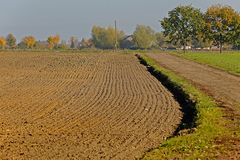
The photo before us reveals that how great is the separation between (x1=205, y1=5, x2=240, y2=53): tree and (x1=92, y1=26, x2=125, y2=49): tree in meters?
74.5

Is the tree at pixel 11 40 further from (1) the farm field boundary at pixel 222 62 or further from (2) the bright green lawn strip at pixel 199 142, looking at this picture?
(2) the bright green lawn strip at pixel 199 142

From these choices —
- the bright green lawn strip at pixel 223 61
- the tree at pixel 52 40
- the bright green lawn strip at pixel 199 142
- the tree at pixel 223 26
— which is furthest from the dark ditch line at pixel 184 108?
the tree at pixel 52 40

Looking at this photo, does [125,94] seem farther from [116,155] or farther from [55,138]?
[116,155]

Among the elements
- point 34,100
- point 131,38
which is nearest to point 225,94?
→ point 34,100

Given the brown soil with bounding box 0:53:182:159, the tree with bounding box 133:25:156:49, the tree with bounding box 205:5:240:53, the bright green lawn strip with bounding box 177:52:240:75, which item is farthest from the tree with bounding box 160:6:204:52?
the brown soil with bounding box 0:53:182:159

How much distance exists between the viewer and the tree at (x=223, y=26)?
95375 mm

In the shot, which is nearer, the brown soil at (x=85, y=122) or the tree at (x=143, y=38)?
the brown soil at (x=85, y=122)

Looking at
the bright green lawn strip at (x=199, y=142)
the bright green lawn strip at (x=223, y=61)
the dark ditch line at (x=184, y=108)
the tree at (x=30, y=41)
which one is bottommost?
the tree at (x=30, y=41)

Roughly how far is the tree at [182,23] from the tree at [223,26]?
2.82 metres

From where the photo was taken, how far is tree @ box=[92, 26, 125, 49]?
170m

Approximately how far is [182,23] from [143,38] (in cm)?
6548

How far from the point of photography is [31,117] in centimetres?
1484

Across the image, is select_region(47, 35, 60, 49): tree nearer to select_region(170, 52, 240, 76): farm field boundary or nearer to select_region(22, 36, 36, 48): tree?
select_region(22, 36, 36, 48): tree

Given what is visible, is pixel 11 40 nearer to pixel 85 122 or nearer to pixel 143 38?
pixel 143 38
